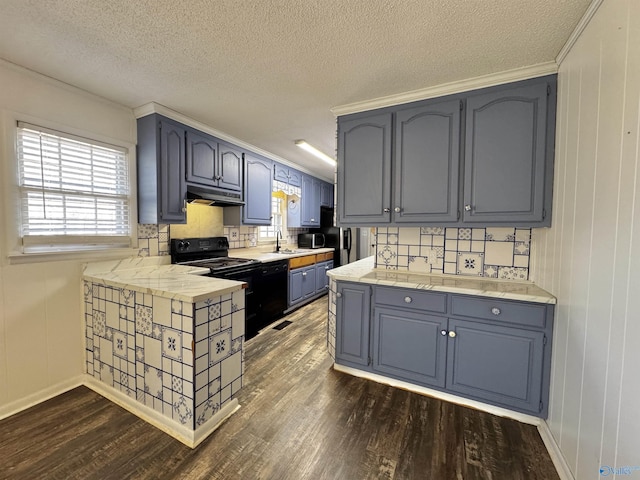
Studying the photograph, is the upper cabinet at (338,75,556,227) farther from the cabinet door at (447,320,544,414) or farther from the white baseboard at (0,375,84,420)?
the white baseboard at (0,375,84,420)

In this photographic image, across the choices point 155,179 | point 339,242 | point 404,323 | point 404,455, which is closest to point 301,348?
point 404,323

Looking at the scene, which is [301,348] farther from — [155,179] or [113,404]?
[155,179]

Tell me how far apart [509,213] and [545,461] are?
1.43m

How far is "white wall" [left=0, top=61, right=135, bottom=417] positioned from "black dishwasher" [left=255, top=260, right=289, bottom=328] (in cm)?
161

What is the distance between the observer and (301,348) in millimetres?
2762

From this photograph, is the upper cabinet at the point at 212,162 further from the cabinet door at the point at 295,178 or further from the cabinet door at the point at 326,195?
the cabinet door at the point at 326,195

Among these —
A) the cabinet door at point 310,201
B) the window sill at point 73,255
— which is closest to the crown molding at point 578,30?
the window sill at point 73,255

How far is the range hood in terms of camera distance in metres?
2.67

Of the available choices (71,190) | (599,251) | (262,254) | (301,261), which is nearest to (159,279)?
(71,190)

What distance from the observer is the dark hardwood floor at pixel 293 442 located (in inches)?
54.5

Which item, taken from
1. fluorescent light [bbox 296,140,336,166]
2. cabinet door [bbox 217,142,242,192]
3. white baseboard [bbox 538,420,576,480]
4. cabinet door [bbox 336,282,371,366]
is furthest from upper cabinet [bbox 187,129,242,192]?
white baseboard [bbox 538,420,576,480]

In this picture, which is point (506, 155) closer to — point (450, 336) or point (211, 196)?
point (450, 336)

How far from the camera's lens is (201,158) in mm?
2740

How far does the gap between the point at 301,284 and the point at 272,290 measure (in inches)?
29.3
